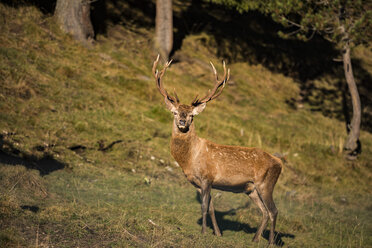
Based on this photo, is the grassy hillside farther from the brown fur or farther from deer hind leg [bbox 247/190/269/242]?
the brown fur

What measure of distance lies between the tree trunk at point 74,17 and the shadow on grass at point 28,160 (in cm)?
796

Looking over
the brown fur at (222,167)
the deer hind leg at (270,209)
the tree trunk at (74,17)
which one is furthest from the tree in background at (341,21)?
the deer hind leg at (270,209)

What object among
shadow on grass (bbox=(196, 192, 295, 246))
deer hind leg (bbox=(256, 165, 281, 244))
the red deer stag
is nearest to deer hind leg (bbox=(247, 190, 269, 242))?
the red deer stag

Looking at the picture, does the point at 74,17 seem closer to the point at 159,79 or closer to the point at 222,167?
the point at 159,79

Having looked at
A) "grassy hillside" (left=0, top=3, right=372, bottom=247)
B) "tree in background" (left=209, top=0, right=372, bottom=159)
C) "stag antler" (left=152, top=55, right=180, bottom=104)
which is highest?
"tree in background" (left=209, top=0, right=372, bottom=159)

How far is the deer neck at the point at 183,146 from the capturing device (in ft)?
27.1

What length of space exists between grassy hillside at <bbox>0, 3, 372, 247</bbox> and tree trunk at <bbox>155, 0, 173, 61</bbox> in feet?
2.41

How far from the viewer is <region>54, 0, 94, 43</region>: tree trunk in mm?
17062

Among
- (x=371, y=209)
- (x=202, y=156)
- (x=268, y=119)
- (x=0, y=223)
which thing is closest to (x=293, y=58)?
(x=268, y=119)

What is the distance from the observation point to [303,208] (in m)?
11.9

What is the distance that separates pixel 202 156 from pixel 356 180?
A: 952 cm

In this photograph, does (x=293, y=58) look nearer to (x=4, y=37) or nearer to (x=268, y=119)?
(x=268, y=119)

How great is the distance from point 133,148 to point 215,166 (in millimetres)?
5131

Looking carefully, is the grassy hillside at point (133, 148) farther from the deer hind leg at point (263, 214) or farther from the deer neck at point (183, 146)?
the deer neck at point (183, 146)
